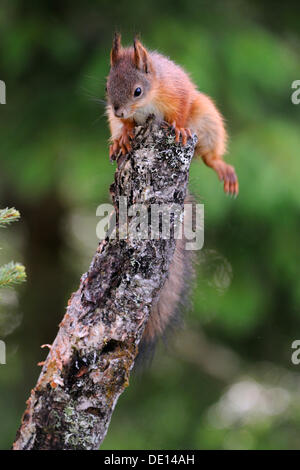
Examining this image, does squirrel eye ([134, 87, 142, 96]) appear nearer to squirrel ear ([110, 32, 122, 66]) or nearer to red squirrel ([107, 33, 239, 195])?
red squirrel ([107, 33, 239, 195])

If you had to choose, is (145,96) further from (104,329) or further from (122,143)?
(104,329)

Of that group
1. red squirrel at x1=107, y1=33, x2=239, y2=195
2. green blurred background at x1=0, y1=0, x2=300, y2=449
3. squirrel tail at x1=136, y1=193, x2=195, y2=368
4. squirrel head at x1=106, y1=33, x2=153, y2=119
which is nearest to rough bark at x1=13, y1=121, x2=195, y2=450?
squirrel tail at x1=136, y1=193, x2=195, y2=368

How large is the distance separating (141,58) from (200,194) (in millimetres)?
781

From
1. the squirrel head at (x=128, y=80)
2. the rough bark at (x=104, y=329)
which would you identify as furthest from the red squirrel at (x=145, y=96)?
the rough bark at (x=104, y=329)

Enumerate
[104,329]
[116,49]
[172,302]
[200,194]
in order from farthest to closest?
[200,194] < [116,49] < [172,302] < [104,329]

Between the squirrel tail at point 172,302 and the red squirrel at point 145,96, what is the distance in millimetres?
318

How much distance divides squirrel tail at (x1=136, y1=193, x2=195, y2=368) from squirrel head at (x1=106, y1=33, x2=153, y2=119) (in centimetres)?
35

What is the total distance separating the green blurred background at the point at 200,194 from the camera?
3152mm

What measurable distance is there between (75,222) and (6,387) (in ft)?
4.04

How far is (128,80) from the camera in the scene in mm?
1990

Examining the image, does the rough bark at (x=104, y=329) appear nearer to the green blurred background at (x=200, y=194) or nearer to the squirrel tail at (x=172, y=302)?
the squirrel tail at (x=172, y=302)

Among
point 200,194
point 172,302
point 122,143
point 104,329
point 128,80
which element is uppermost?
point 128,80

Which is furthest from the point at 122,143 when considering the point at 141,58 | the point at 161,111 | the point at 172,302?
the point at 172,302
